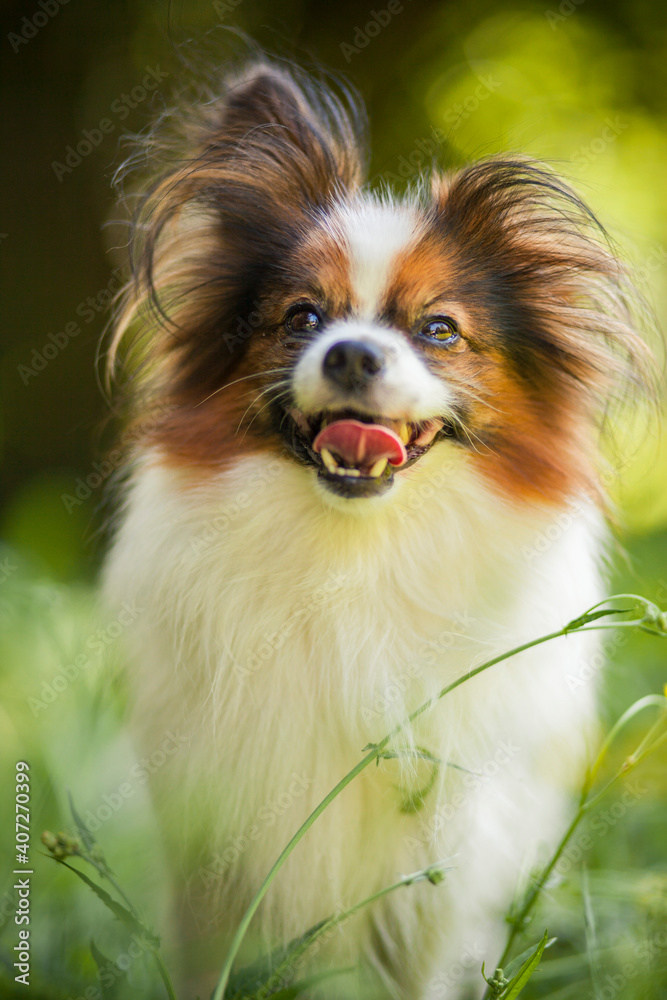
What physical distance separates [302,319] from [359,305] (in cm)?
15

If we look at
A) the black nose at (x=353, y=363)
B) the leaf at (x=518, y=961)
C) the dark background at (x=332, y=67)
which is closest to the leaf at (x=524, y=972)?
the leaf at (x=518, y=961)

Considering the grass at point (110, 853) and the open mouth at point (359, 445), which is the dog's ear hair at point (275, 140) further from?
the grass at point (110, 853)

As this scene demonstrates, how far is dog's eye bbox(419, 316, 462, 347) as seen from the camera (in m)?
1.98

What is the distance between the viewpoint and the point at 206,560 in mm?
2027

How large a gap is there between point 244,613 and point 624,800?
180 cm

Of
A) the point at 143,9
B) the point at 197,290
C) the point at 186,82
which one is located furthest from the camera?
the point at 143,9

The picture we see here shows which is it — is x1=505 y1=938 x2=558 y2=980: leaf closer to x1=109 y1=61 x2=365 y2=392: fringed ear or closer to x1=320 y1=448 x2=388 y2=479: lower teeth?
x1=320 y1=448 x2=388 y2=479: lower teeth

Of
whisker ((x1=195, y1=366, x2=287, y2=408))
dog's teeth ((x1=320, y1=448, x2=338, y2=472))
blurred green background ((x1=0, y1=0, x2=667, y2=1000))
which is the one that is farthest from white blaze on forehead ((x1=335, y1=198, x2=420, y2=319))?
blurred green background ((x1=0, y1=0, x2=667, y2=1000))

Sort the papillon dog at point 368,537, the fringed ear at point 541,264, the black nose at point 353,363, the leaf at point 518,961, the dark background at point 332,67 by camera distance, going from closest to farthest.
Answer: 1. the leaf at point 518,961
2. the black nose at point 353,363
3. the papillon dog at point 368,537
4. the fringed ear at point 541,264
5. the dark background at point 332,67

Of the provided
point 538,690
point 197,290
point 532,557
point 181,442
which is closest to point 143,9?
point 197,290

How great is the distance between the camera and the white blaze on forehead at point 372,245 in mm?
1968

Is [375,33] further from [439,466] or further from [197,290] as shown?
[439,466]

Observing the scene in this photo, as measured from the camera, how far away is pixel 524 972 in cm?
148

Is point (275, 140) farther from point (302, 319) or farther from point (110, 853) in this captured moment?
point (110, 853)
